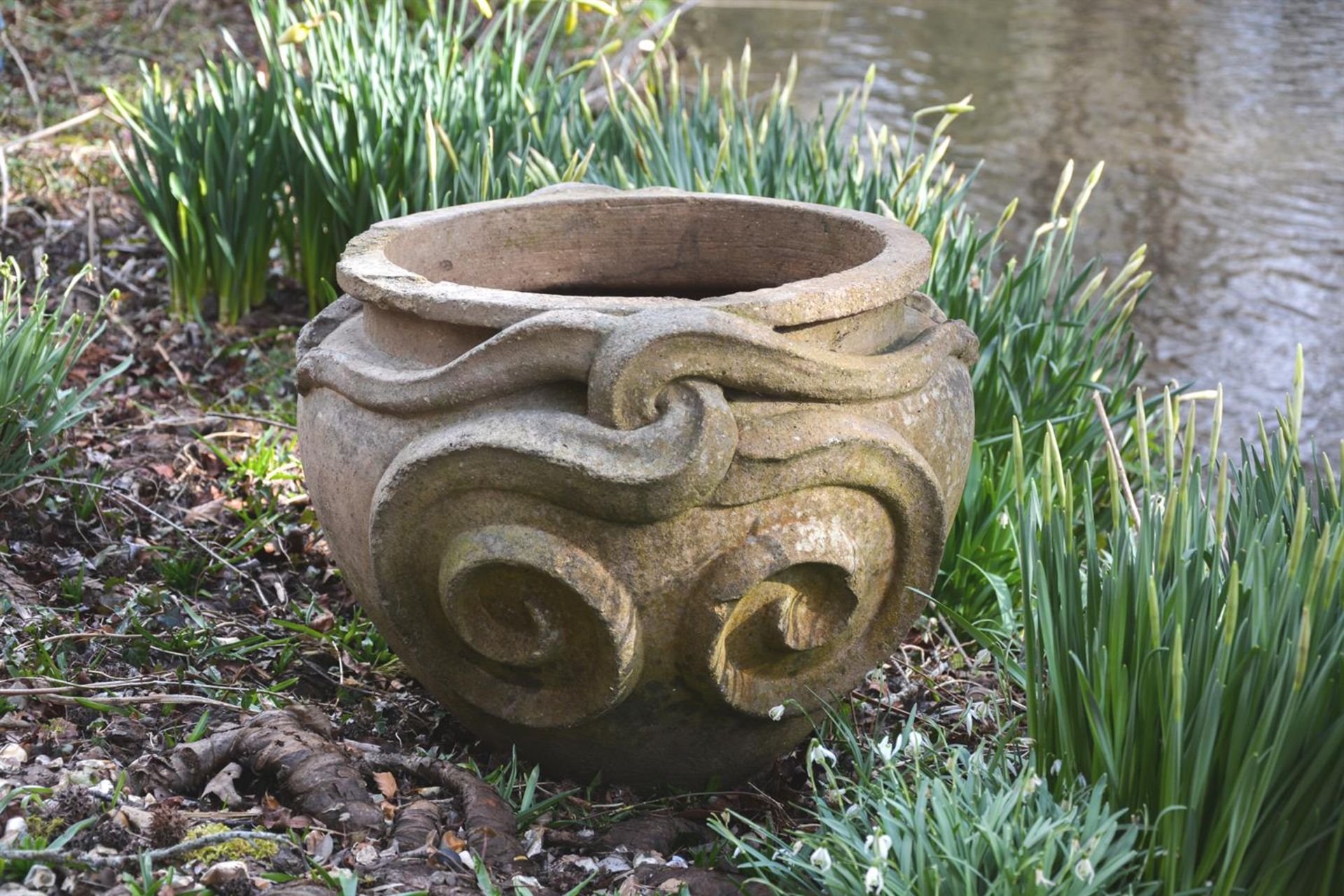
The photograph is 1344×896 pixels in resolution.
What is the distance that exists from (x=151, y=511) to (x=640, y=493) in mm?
1606

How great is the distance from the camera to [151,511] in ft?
9.78

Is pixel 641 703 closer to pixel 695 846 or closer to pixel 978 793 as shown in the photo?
pixel 695 846

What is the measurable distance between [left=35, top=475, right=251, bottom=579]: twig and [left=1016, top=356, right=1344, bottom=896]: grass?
179 cm

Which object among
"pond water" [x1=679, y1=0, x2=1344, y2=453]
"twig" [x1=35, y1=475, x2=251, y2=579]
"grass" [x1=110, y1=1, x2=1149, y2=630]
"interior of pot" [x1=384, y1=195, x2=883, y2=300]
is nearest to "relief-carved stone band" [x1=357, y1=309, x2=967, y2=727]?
"interior of pot" [x1=384, y1=195, x2=883, y2=300]

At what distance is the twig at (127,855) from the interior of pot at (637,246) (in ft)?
3.73

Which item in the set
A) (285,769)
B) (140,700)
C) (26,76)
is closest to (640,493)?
(285,769)

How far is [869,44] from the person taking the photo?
10000 millimetres

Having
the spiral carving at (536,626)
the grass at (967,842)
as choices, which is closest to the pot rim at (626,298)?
the spiral carving at (536,626)

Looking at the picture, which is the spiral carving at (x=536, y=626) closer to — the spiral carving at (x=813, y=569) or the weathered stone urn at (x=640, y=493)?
the weathered stone urn at (x=640, y=493)

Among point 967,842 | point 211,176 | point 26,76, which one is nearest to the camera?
point 967,842

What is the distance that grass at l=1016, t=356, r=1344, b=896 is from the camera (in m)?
1.55

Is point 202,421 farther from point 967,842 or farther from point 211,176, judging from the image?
point 967,842

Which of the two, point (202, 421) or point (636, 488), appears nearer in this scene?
point (636, 488)

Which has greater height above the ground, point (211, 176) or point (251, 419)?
point (211, 176)
